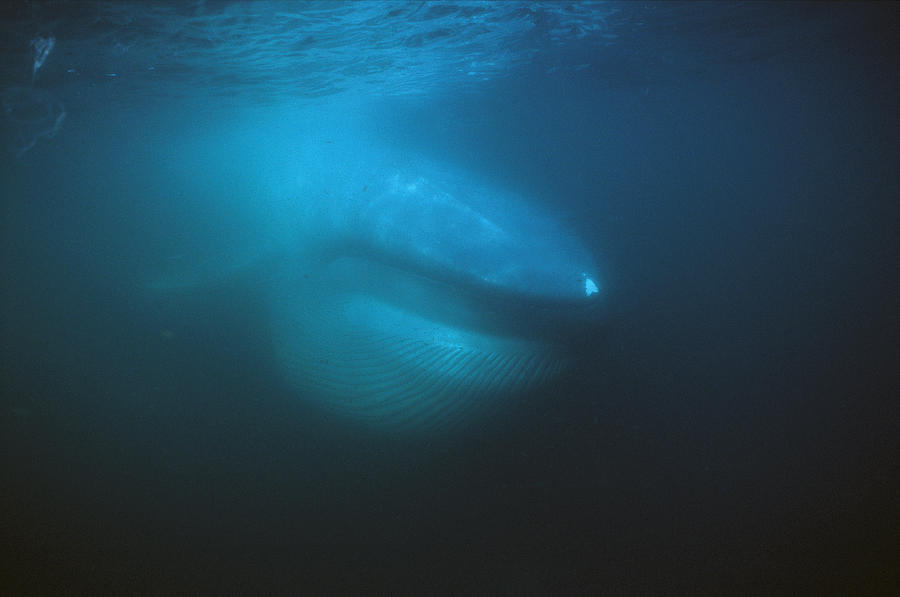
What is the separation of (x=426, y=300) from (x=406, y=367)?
4.91 ft

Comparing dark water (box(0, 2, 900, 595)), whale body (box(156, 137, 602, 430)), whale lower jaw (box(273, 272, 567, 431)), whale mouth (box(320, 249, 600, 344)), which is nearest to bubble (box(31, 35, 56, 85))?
dark water (box(0, 2, 900, 595))

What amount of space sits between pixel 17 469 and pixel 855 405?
13648 mm

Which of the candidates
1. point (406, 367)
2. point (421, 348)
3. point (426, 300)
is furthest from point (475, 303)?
point (406, 367)

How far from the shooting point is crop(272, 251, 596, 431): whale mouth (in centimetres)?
723

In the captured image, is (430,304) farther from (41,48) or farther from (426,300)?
(41,48)

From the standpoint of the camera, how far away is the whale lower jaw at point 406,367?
23.5 ft

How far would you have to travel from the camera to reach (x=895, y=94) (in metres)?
21.4

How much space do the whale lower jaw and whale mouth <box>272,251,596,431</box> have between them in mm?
15

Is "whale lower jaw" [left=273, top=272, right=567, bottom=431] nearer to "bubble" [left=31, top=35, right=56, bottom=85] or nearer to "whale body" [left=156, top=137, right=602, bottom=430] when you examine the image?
"whale body" [left=156, top=137, right=602, bottom=430]

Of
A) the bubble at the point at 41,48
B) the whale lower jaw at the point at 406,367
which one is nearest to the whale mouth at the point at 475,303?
the whale lower jaw at the point at 406,367

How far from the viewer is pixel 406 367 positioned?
7.53m

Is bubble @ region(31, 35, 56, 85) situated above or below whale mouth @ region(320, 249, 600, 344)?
above

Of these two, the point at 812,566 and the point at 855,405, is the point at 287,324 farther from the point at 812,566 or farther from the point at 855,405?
the point at 855,405

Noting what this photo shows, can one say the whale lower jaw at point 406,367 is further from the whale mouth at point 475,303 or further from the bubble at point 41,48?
the bubble at point 41,48
